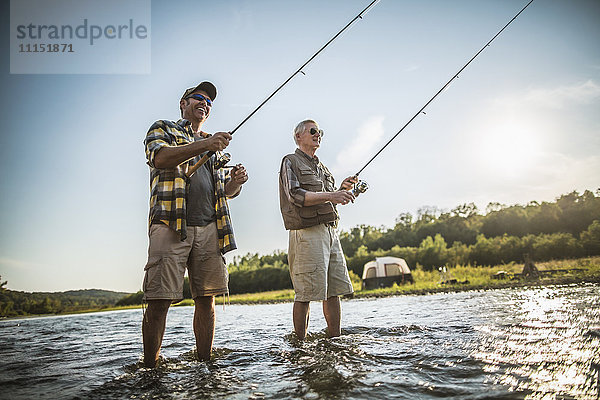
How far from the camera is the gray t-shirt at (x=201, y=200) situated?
2.78m

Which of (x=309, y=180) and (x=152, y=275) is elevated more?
(x=309, y=180)

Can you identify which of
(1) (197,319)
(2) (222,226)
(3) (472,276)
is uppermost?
(2) (222,226)

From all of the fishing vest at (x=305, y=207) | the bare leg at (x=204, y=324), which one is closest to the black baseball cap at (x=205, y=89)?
the fishing vest at (x=305, y=207)

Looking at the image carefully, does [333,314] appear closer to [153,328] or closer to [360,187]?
[360,187]

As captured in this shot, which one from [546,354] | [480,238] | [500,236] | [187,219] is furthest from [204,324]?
[500,236]

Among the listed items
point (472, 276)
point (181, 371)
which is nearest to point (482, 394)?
point (181, 371)

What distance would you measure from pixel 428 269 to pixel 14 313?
22611 millimetres

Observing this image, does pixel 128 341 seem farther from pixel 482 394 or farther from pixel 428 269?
pixel 428 269

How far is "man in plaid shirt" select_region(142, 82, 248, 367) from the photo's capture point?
248 cm

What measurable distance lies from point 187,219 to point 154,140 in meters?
0.62

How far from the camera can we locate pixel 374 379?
2.01 metres

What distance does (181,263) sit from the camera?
2629 mm

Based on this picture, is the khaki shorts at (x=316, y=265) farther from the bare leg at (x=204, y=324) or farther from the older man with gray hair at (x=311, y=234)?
the bare leg at (x=204, y=324)

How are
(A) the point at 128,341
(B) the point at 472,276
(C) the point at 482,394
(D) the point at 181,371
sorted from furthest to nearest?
1. (B) the point at 472,276
2. (A) the point at 128,341
3. (D) the point at 181,371
4. (C) the point at 482,394
